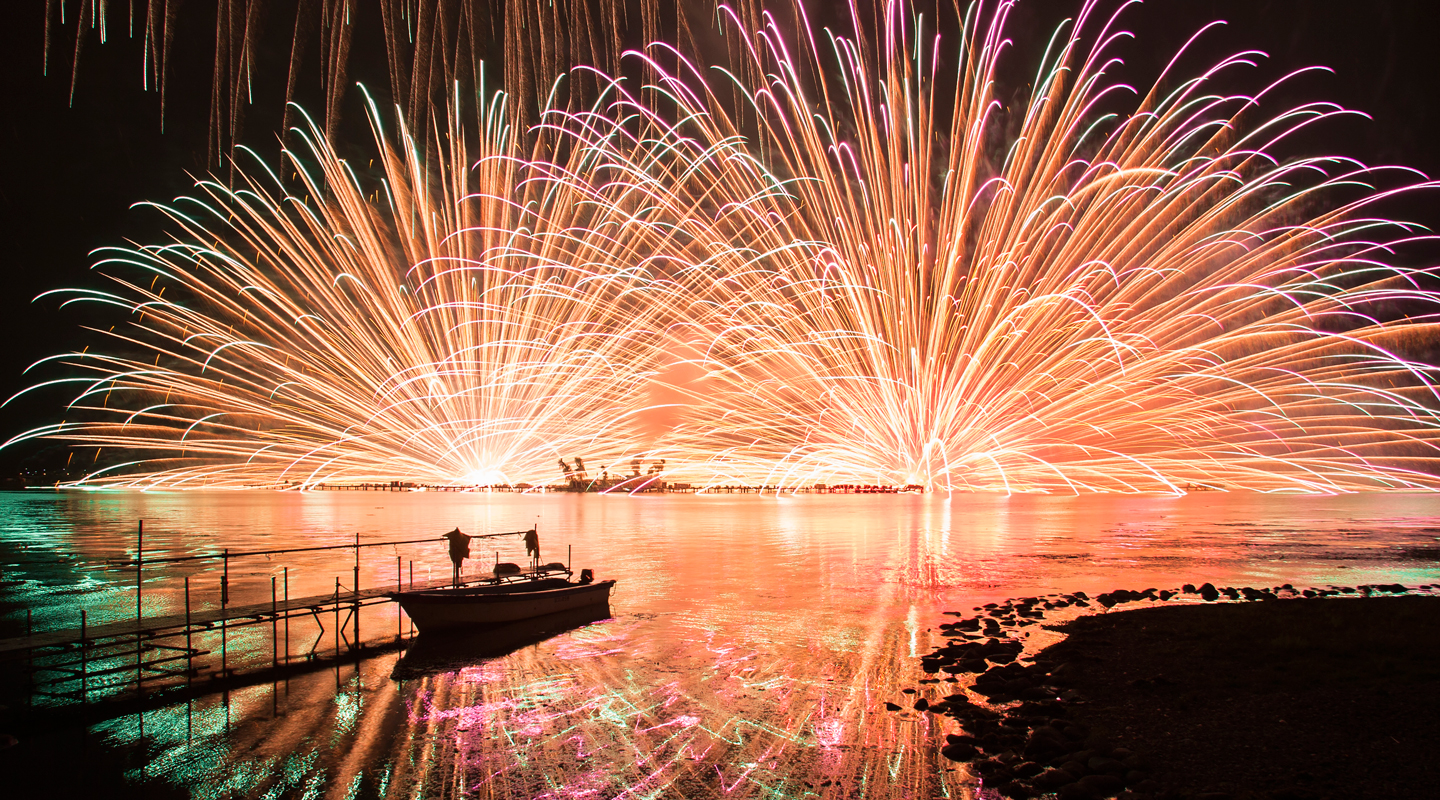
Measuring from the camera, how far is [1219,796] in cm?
1102

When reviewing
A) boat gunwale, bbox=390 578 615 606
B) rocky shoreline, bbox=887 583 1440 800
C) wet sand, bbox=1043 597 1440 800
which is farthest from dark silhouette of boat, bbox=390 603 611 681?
wet sand, bbox=1043 597 1440 800

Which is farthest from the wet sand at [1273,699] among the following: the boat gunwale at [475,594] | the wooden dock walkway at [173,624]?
the wooden dock walkway at [173,624]

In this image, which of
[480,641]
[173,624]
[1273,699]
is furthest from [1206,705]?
[173,624]

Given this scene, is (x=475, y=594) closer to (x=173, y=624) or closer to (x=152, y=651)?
(x=173, y=624)

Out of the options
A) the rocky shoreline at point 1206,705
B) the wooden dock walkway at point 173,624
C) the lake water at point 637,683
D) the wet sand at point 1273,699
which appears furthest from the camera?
the wooden dock walkway at point 173,624

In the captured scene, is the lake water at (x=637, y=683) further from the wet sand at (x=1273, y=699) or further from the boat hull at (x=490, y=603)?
the wet sand at (x=1273, y=699)

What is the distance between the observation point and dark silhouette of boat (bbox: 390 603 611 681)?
69.8 feet

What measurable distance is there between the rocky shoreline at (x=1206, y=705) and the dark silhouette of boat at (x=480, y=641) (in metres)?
11.9

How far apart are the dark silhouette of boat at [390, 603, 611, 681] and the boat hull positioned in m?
0.26

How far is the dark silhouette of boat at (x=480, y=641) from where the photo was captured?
2128 cm

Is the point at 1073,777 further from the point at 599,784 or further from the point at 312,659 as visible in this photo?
the point at 312,659

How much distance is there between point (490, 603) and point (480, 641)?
4.87 feet

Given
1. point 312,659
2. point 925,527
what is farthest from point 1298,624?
point 925,527

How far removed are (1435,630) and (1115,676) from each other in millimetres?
8536
